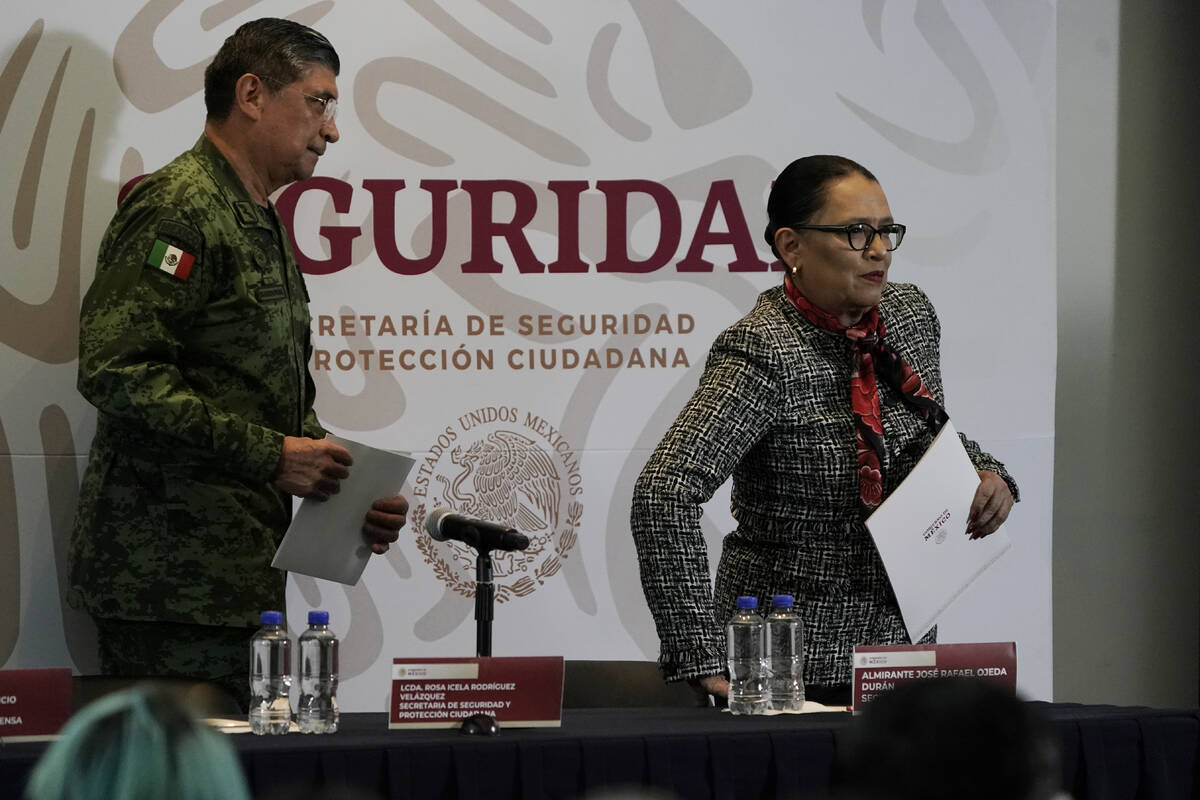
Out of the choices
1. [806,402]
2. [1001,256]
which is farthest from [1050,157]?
[806,402]

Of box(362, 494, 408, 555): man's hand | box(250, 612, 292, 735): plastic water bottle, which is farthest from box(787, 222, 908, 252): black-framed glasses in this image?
box(250, 612, 292, 735): plastic water bottle

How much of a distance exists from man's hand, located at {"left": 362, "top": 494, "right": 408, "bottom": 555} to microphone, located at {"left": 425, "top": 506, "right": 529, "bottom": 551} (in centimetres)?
51

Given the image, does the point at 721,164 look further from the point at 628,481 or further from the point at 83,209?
the point at 83,209

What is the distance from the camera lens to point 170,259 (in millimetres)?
2980

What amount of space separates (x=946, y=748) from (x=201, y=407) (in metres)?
2.15

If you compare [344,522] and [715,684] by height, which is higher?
[344,522]

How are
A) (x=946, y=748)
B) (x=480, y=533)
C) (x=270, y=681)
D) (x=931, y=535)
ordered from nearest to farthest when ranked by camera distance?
(x=946, y=748), (x=270, y=681), (x=480, y=533), (x=931, y=535)

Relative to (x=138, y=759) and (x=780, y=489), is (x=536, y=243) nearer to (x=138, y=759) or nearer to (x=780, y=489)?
(x=780, y=489)

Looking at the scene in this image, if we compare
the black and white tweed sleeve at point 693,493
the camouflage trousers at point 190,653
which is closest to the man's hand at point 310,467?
the camouflage trousers at point 190,653

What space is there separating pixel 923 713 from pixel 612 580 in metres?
2.95

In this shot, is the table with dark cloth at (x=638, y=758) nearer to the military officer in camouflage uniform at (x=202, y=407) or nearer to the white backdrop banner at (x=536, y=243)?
the military officer in camouflage uniform at (x=202, y=407)

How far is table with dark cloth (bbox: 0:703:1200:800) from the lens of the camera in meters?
2.02

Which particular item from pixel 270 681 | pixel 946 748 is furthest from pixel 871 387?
pixel 946 748

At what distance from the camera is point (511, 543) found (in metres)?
2.45
